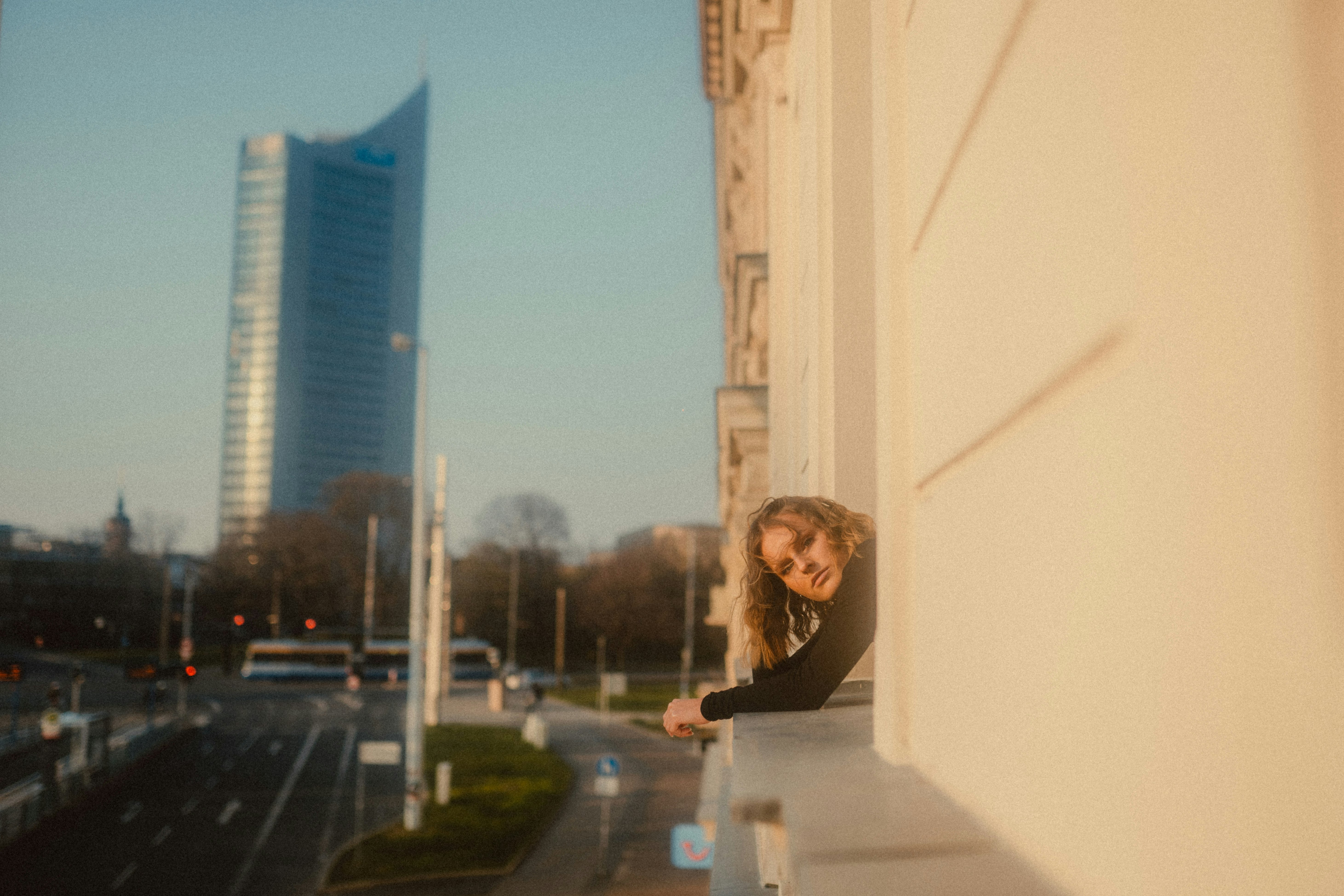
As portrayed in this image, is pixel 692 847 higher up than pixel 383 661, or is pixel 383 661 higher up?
pixel 692 847

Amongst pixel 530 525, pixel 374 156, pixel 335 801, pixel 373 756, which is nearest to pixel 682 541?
pixel 530 525

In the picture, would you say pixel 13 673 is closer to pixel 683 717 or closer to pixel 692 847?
pixel 692 847

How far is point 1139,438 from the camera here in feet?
2.86

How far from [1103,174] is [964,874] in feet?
2.52

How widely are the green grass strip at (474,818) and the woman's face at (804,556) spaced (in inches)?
759

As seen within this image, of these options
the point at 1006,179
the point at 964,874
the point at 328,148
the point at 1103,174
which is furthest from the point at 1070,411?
the point at 328,148

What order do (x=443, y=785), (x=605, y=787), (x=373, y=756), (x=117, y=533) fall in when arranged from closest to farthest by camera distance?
(x=605, y=787)
(x=373, y=756)
(x=443, y=785)
(x=117, y=533)

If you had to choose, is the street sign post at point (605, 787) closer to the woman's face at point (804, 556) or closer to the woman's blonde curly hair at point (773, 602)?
the woman's blonde curly hair at point (773, 602)

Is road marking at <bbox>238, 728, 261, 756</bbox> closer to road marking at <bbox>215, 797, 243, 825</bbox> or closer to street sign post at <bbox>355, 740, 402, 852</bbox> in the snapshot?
road marking at <bbox>215, 797, 243, 825</bbox>

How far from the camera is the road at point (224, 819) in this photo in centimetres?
2025

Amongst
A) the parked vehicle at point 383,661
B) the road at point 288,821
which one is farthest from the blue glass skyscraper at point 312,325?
the road at point 288,821

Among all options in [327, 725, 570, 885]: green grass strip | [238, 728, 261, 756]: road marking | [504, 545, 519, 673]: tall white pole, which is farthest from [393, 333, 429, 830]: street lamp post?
[504, 545, 519, 673]: tall white pole

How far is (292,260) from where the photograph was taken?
168125 millimetres

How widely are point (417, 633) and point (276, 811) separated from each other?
6145 mm
